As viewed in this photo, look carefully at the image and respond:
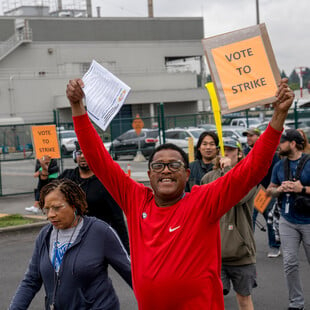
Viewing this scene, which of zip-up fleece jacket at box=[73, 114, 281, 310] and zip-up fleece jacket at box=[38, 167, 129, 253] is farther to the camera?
zip-up fleece jacket at box=[38, 167, 129, 253]

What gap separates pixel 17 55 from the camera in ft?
159

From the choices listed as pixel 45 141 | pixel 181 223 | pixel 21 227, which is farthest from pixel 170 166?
pixel 45 141

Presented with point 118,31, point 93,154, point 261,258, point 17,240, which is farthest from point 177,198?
point 118,31

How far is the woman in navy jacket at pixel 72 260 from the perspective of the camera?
3.96 meters

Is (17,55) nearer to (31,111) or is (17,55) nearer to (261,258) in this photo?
(31,111)

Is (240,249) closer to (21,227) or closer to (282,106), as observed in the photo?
(282,106)

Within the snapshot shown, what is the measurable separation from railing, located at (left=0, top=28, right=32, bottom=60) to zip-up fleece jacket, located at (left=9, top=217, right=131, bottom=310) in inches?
1765

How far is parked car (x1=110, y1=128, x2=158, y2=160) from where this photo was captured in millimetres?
21125

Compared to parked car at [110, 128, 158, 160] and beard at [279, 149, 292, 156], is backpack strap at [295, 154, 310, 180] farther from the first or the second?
parked car at [110, 128, 158, 160]

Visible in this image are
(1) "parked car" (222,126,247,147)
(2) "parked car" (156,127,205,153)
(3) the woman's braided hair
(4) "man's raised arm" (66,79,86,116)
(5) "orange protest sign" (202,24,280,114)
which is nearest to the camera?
(4) "man's raised arm" (66,79,86,116)

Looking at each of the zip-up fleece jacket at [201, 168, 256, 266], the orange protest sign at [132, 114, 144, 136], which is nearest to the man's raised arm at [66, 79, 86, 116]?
the zip-up fleece jacket at [201, 168, 256, 266]

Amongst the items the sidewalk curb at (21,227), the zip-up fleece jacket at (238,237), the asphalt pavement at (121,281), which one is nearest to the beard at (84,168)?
the zip-up fleece jacket at (238,237)

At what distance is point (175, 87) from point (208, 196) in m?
48.1

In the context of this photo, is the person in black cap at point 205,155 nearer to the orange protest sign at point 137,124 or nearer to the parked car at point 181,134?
the orange protest sign at point 137,124
